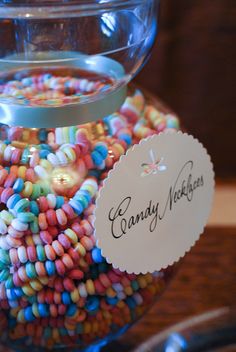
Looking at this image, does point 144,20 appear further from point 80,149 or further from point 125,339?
point 125,339

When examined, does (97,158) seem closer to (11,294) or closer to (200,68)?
(11,294)

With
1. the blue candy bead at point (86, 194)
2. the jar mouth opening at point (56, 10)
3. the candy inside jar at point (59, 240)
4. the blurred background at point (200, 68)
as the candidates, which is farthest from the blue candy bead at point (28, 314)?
the blurred background at point (200, 68)

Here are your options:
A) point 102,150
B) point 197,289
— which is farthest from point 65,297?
point 197,289

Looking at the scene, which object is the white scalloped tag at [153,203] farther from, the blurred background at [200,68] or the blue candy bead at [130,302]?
the blurred background at [200,68]

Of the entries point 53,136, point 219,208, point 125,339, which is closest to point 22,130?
point 53,136

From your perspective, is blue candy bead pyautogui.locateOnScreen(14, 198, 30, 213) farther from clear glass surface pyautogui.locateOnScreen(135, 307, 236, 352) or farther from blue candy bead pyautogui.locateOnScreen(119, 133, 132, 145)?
clear glass surface pyautogui.locateOnScreen(135, 307, 236, 352)

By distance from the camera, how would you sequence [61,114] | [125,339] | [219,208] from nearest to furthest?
[61,114] < [125,339] < [219,208]

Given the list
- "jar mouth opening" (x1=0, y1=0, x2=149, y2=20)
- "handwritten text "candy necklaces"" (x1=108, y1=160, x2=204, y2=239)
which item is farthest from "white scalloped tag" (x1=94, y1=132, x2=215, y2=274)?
"jar mouth opening" (x1=0, y1=0, x2=149, y2=20)
